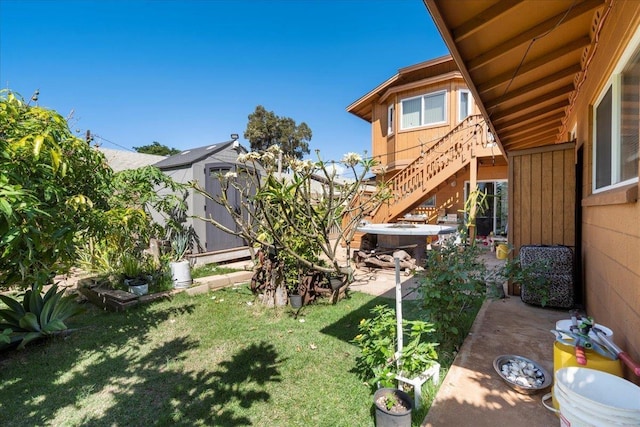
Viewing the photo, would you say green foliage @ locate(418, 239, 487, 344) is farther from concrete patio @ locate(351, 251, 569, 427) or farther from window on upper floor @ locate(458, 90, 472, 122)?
window on upper floor @ locate(458, 90, 472, 122)

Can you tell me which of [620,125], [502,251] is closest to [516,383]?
[620,125]

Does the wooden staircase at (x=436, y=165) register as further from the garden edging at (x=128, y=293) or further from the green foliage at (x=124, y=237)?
the green foliage at (x=124, y=237)

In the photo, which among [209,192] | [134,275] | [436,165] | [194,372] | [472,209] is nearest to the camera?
[194,372]

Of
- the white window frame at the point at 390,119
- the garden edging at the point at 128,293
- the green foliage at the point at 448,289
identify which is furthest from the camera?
the white window frame at the point at 390,119

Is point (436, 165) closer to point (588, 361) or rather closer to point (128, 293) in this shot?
point (588, 361)

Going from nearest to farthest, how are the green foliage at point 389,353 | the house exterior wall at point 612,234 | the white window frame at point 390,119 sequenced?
the house exterior wall at point 612,234
the green foliage at point 389,353
the white window frame at point 390,119

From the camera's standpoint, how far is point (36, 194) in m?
2.89

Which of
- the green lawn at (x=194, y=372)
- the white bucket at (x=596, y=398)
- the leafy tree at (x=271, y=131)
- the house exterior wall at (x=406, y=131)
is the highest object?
the leafy tree at (x=271, y=131)

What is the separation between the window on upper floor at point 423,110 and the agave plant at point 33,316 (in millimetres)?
12435

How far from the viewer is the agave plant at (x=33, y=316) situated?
11.9ft

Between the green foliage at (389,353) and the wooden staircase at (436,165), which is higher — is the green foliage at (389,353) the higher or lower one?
the lower one

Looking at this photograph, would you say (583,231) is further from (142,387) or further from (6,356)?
(6,356)

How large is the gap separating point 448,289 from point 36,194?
4078mm

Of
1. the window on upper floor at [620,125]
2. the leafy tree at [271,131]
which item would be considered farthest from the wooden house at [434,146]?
the leafy tree at [271,131]
